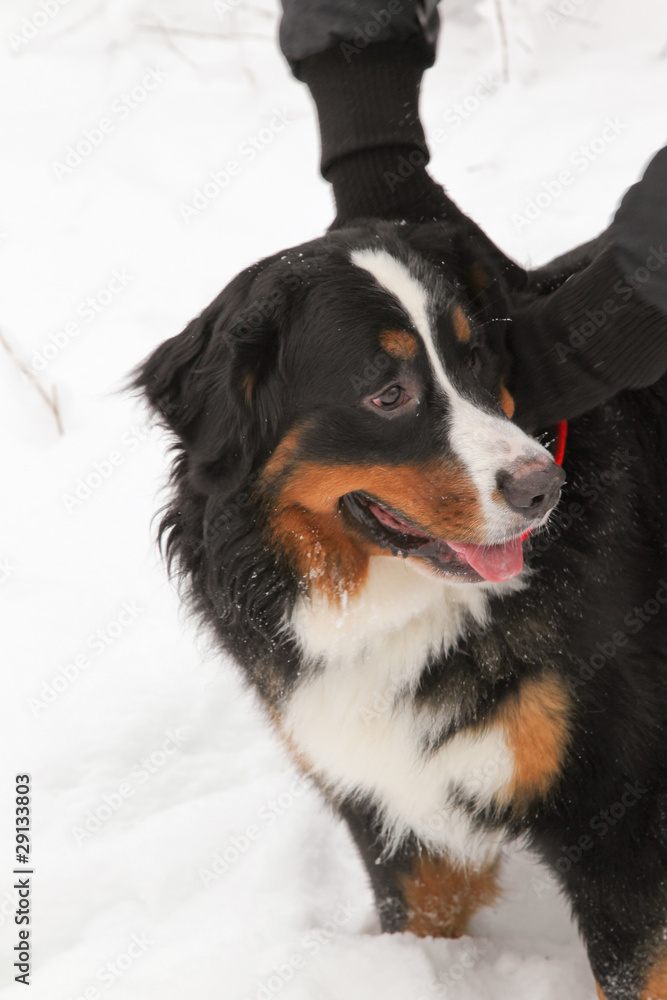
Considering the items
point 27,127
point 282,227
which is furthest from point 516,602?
point 27,127

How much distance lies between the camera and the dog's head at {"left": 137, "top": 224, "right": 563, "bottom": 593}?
217 cm

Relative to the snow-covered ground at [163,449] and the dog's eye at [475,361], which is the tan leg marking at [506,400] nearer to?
the dog's eye at [475,361]

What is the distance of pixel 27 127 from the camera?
6.47 m

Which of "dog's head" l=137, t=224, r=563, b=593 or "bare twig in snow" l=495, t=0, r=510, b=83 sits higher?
"dog's head" l=137, t=224, r=563, b=593

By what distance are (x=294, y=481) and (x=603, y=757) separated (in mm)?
978

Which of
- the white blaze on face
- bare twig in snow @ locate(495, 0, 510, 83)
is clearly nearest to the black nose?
the white blaze on face

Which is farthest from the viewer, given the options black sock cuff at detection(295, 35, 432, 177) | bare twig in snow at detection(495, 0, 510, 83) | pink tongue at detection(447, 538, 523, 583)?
bare twig in snow at detection(495, 0, 510, 83)

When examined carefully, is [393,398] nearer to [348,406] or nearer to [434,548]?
[348,406]

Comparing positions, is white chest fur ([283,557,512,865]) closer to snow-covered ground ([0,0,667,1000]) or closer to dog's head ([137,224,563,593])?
dog's head ([137,224,563,593])

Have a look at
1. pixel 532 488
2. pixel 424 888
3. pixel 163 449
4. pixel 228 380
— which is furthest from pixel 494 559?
pixel 163 449

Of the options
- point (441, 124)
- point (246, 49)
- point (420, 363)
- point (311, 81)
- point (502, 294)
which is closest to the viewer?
point (420, 363)

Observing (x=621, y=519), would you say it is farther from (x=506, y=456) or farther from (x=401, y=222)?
(x=401, y=222)

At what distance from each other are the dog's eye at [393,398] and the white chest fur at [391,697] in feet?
1.24

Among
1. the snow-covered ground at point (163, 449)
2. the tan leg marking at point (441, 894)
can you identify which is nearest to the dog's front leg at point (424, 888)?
the tan leg marking at point (441, 894)
